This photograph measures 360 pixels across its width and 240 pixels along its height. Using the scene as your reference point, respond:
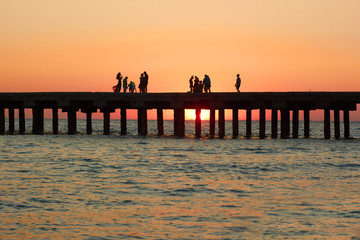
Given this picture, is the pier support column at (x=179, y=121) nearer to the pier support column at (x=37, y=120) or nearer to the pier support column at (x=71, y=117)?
the pier support column at (x=71, y=117)

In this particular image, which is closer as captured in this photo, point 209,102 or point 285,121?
point 209,102

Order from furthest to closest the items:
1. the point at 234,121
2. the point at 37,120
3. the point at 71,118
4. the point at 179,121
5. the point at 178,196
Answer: the point at 71,118, the point at 37,120, the point at 234,121, the point at 179,121, the point at 178,196

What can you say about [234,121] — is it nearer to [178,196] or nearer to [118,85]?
[118,85]

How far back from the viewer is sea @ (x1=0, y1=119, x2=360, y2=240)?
1122 centimetres

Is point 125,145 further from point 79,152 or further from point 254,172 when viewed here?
point 254,172

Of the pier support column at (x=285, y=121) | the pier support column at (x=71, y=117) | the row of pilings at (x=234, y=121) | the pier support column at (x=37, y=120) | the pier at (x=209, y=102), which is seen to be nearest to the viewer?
the pier at (x=209, y=102)

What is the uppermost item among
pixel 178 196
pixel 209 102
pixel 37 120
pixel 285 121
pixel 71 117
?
pixel 209 102

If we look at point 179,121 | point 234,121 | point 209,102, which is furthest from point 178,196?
point 234,121

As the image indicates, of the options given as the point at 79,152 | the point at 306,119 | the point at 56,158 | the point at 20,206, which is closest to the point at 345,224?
the point at 20,206

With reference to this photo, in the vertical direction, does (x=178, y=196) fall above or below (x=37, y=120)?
below

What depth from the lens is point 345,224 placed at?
1163 centimetres

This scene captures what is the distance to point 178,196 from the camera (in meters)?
14.9

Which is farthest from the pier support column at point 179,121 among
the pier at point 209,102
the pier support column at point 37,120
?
the pier support column at point 37,120

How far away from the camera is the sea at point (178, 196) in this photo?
442 inches
